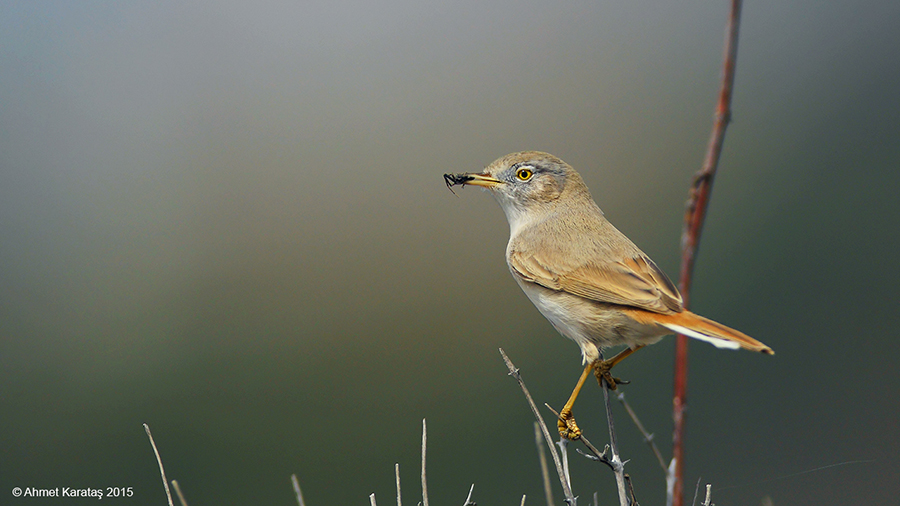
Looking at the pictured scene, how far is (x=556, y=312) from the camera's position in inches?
114

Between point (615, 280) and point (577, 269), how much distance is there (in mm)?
205

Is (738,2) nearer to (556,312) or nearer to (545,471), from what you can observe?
(545,471)

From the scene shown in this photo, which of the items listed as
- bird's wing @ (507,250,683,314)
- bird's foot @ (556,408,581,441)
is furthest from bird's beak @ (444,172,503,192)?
bird's foot @ (556,408,581,441)

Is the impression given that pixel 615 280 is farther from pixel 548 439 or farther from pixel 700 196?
pixel 700 196

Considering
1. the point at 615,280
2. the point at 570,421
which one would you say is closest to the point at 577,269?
the point at 615,280

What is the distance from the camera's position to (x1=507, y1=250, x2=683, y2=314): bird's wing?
8.30 ft

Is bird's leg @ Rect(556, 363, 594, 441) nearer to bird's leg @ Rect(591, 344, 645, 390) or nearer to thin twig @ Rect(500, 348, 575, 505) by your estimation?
bird's leg @ Rect(591, 344, 645, 390)

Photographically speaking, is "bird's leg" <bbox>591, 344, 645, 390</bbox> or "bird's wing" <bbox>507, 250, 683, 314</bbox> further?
"bird's leg" <bbox>591, 344, 645, 390</bbox>

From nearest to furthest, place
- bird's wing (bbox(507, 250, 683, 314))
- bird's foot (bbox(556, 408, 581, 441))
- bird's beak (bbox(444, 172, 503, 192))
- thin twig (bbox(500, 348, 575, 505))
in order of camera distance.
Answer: thin twig (bbox(500, 348, 575, 505))
bird's wing (bbox(507, 250, 683, 314))
bird's foot (bbox(556, 408, 581, 441))
bird's beak (bbox(444, 172, 503, 192))

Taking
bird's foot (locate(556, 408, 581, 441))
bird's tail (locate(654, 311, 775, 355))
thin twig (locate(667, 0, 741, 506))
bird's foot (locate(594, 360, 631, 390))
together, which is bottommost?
bird's foot (locate(556, 408, 581, 441))

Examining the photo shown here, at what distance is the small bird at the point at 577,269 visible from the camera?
2.56m

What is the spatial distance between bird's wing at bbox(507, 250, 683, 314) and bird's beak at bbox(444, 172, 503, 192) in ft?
1.83

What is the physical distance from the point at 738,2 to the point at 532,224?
260 cm

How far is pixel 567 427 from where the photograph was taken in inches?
106
